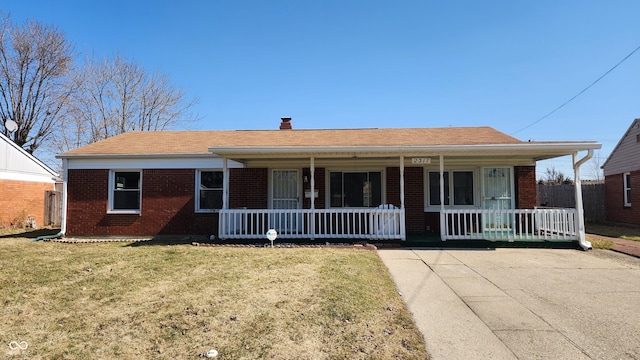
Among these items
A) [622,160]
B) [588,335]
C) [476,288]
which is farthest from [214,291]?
[622,160]

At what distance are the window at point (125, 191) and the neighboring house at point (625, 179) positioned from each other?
65.2 ft

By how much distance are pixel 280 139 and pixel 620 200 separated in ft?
52.5

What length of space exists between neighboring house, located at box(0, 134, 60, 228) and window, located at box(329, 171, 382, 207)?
13.9m

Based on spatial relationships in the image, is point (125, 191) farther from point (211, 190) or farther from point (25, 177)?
point (25, 177)

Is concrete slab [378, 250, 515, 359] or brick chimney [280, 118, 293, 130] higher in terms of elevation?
brick chimney [280, 118, 293, 130]

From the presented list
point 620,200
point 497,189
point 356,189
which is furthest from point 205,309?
point 620,200

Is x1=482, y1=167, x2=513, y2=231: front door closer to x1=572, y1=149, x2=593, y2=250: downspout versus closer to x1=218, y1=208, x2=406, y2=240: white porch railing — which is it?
x1=572, y1=149, x2=593, y2=250: downspout

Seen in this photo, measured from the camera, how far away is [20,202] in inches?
605

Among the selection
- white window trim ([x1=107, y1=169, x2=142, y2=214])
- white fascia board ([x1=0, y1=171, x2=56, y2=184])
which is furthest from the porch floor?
white fascia board ([x1=0, y1=171, x2=56, y2=184])

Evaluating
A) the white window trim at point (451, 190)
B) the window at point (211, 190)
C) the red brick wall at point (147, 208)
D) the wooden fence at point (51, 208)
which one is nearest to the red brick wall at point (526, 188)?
the white window trim at point (451, 190)

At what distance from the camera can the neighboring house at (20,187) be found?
14828mm

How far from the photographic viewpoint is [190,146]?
12047 mm

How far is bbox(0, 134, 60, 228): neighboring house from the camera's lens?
584 inches

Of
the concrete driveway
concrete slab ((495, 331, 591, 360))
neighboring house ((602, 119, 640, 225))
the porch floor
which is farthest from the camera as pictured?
neighboring house ((602, 119, 640, 225))
